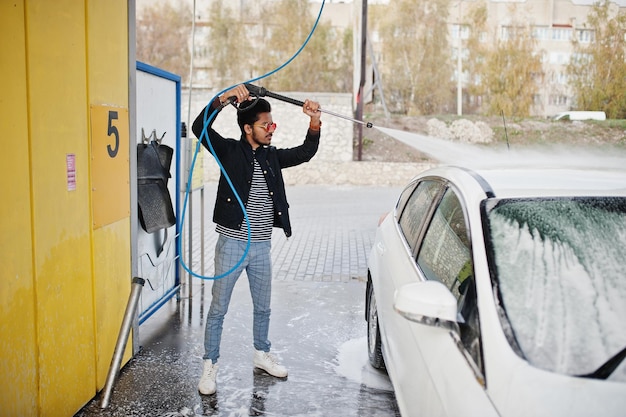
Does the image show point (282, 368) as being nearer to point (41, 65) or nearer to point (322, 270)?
point (41, 65)

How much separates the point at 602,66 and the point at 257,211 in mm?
23718

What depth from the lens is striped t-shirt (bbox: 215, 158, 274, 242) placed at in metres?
4.62

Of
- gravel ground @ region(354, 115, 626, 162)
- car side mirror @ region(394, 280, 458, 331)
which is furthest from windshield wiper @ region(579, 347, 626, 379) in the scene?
gravel ground @ region(354, 115, 626, 162)

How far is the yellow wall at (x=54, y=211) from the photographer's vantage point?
3.45 m

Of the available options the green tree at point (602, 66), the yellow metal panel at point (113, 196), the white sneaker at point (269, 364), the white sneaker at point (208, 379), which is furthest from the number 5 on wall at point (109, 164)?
the green tree at point (602, 66)

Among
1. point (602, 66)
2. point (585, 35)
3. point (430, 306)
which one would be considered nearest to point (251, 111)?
point (430, 306)

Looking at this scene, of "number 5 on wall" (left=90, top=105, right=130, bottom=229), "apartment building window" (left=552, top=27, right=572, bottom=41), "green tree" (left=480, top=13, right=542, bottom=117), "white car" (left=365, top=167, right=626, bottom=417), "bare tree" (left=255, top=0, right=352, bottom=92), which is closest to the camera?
"white car" (left=365, top=167, right=626, bottom=417)

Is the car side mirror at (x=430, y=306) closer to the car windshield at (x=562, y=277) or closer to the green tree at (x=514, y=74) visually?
the car windshield at (x=562, y=277)

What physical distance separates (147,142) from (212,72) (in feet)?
92.1

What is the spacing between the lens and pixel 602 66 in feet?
81.5

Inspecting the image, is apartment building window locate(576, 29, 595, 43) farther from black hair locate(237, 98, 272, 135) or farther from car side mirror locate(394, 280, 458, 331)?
car side mirror locate(394, 280, 458, 331)

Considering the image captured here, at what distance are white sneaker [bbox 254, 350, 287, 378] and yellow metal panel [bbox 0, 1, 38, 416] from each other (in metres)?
1.80

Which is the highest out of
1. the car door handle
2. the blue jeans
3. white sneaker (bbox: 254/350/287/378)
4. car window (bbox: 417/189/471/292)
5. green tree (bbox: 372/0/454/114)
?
green tree (bbox: 372/0/454/114)

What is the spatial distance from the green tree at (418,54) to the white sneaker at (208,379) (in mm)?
27206
